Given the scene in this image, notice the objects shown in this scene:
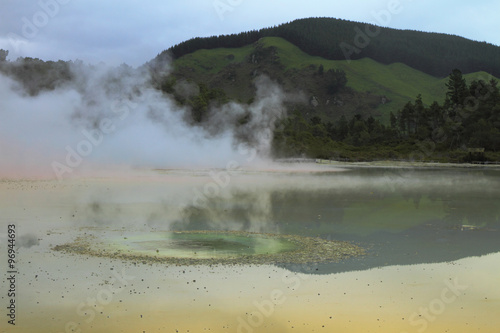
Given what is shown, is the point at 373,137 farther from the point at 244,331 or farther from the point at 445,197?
the point at 244,331

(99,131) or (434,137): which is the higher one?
(434,137)

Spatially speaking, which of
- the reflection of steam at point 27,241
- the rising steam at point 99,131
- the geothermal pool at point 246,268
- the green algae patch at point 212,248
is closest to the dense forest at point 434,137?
the rising steam at point 99,131

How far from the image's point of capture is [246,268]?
49.0 ft

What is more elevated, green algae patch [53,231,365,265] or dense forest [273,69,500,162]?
dense forest [273,69,500,162]

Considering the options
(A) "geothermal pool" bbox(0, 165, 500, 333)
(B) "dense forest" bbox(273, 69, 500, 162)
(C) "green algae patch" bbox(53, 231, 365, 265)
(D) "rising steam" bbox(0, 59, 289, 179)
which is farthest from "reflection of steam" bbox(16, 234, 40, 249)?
(B) "dense forest" bbox(273, 69, 500, 162)

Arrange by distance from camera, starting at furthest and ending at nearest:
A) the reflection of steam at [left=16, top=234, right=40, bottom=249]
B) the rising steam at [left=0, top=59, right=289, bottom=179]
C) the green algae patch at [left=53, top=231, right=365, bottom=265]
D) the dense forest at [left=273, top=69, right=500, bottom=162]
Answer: the dense forest at [left=273, top=69, right=500, bottom=162]
the rising steam at [left=0, top=59, right=289, bottom=179]
the reflection of steam at [left=16, top=234, right=40, bottom=249]
the green algae patch at [left=53, top=231, right=365, bottom=265]

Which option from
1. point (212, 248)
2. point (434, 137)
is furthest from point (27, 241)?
point (434, 137)

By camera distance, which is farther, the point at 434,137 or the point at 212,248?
the point at 434,137

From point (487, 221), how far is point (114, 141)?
51.7 metres

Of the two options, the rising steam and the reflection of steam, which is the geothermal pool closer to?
the reflection of steam

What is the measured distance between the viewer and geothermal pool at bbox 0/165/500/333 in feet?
36.3

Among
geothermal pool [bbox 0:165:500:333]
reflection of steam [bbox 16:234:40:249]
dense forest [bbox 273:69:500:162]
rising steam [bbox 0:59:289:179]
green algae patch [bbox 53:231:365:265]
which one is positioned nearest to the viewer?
geothermal pool [bbox 0:165:500:333]

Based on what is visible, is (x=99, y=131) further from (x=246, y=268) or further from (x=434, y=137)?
(x=434, y=137)

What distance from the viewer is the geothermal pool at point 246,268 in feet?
36.3
